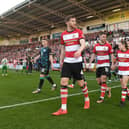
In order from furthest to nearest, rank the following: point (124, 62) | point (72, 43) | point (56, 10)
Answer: point (56, 10) → point (124, 62) → point (72, 43)

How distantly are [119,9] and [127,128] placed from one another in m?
24.9

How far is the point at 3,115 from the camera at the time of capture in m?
3.54

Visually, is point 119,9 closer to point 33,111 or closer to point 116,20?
point 116,20

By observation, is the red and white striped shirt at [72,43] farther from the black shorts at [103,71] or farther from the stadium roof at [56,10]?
the stadium roof at [56,10]

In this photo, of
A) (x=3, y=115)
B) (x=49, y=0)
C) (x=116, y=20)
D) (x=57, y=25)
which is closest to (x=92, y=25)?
(x=116, y=20)

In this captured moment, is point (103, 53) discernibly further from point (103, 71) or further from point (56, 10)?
point (56, 10)

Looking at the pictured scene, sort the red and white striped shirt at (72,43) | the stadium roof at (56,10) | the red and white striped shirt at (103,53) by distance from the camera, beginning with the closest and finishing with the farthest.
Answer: the red and white striped shirt at (72,43), the red and white striped shirt at (103,53), the stadium roof at (56,10)

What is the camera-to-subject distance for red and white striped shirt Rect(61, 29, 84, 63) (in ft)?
12.0

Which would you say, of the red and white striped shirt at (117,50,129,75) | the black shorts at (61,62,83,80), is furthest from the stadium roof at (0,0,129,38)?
the black shorts at (61,62,83,80)

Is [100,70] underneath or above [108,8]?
underneath

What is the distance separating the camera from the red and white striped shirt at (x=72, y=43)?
3670 millimetres

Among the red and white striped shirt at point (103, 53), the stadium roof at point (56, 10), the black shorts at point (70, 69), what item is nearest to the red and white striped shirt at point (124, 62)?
the red and white striped shirt at point (103, 53)

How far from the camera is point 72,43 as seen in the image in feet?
12.1

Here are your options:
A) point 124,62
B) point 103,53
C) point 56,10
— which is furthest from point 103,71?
point 56,10
